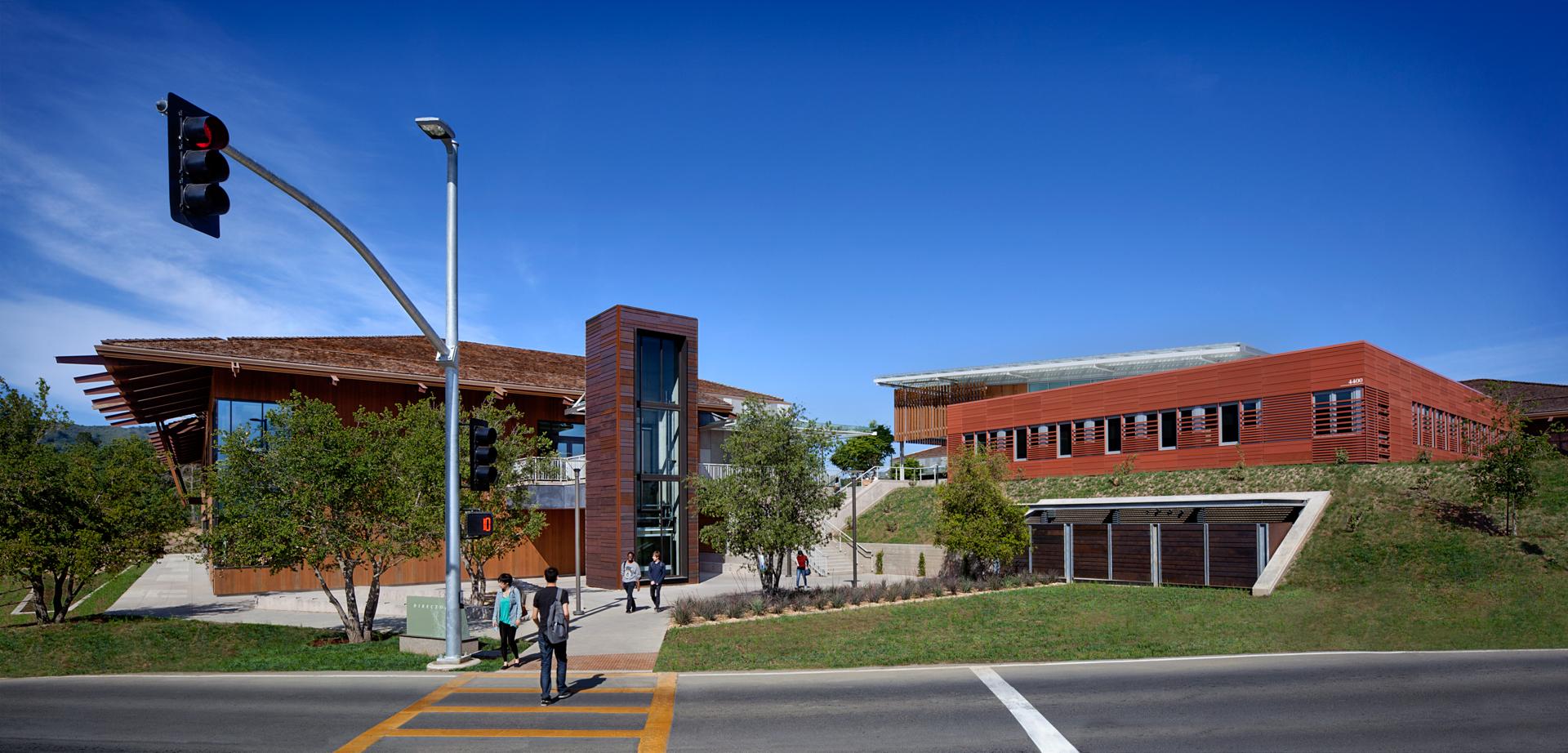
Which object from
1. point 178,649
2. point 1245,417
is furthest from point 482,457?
point 1245,417

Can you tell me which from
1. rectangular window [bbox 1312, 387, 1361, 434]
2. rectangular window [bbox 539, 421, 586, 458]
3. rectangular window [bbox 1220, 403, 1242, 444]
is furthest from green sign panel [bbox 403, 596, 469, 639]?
rectangular window [bbox 1220, 403, 1242, 444]

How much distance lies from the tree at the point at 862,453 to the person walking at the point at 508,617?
62.0m

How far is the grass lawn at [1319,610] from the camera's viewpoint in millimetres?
17016

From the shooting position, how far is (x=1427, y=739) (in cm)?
1005

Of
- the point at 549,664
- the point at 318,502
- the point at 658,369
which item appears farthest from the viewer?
the point at 658,369

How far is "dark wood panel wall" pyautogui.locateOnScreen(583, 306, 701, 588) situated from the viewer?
105 ft

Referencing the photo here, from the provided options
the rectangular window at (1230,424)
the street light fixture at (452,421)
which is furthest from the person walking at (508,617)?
the rectangular window at (1230,424)

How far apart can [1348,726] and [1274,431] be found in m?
26.3

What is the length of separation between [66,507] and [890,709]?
2040 cm

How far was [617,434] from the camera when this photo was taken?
32156mm

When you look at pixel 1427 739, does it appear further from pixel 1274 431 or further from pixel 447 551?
pixel 1274 431

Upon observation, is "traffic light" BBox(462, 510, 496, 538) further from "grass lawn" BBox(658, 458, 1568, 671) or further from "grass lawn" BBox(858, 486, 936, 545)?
"grass lawn" BBox(858, 486, 936, 545)

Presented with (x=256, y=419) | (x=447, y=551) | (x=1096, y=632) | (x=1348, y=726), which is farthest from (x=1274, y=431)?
(x=256, y=419)

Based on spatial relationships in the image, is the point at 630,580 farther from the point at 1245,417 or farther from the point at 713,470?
the point at 1245,417
